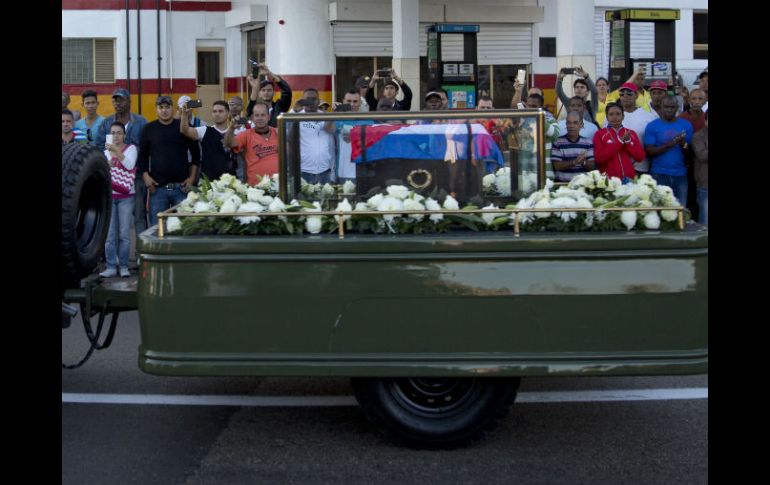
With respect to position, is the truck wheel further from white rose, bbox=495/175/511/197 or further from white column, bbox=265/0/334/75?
white column, bbox=265/0/334/75

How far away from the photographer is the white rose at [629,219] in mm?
5852

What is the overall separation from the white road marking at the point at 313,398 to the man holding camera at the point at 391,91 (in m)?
5.62

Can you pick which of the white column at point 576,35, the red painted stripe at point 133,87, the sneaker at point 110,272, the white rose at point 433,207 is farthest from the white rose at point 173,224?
the red painted stripe at point 133,87

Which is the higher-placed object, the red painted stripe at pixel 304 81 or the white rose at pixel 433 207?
Result: the red painted stripe at pixel 304 81

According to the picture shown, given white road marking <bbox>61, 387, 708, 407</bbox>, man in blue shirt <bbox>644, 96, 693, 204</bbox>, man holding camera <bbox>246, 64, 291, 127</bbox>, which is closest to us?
white road marking <bbox>61, 387, 708, 407</bbox>

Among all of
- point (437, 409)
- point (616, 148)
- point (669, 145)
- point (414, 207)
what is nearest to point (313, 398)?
point (437, 409)

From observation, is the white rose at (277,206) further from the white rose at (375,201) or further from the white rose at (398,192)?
the white rose at (398,192)

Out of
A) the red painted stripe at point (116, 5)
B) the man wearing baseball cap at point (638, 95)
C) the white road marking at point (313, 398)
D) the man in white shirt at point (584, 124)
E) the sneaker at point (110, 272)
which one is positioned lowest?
the white road marking at point (313, 398)

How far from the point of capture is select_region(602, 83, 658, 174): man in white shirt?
12.0 m

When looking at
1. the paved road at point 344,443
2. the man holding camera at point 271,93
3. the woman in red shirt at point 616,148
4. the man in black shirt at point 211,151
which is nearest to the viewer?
the paved road at point 344,443

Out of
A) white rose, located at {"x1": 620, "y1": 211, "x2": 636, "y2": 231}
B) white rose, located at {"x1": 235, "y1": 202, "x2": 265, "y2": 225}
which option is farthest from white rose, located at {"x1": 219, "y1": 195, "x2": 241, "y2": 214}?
white rose, located at {"x1": 620, "y1": 211, "x2": 636, "y2": 231}

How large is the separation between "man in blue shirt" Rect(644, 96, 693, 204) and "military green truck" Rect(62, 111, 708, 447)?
6.11m

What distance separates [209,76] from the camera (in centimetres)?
2877
